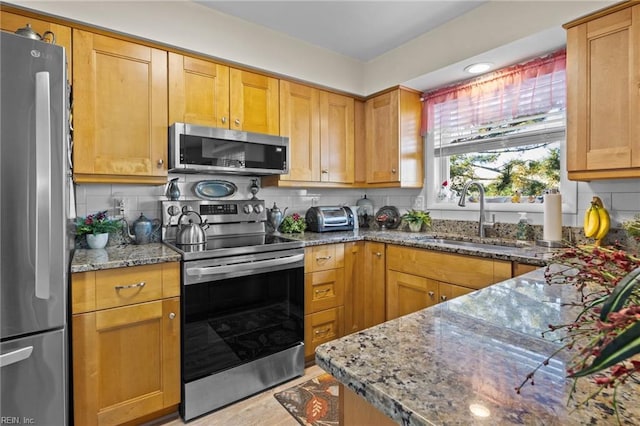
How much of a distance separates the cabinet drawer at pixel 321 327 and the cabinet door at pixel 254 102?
56.6 inches

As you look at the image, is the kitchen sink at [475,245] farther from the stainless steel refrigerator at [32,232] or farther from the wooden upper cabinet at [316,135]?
the stainless steel refrigerator at [32,232]

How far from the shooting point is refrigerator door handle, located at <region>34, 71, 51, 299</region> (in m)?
1.24

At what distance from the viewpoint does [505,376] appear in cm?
55

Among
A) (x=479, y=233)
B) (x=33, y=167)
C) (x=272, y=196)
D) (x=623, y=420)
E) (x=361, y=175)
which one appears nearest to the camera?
(x=623, y=420)

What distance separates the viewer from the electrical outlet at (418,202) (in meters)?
3.01

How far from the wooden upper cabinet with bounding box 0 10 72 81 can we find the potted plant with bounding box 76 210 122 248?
2.69ft

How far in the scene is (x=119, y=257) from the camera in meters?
1.67

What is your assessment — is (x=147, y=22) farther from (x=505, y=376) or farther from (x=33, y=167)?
(x=505, y=376)

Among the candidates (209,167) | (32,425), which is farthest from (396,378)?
(209,167)

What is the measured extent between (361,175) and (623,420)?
9.05ft

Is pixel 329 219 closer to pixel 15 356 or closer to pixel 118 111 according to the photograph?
pixel 118 111

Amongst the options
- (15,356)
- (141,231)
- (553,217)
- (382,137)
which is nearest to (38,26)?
(141,231)

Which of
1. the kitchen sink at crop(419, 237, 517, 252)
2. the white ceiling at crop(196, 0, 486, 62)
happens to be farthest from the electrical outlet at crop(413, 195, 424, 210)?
the white ceiling at crop(196, 0, 486, 62)

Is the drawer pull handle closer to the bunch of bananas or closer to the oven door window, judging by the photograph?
the oven door window
